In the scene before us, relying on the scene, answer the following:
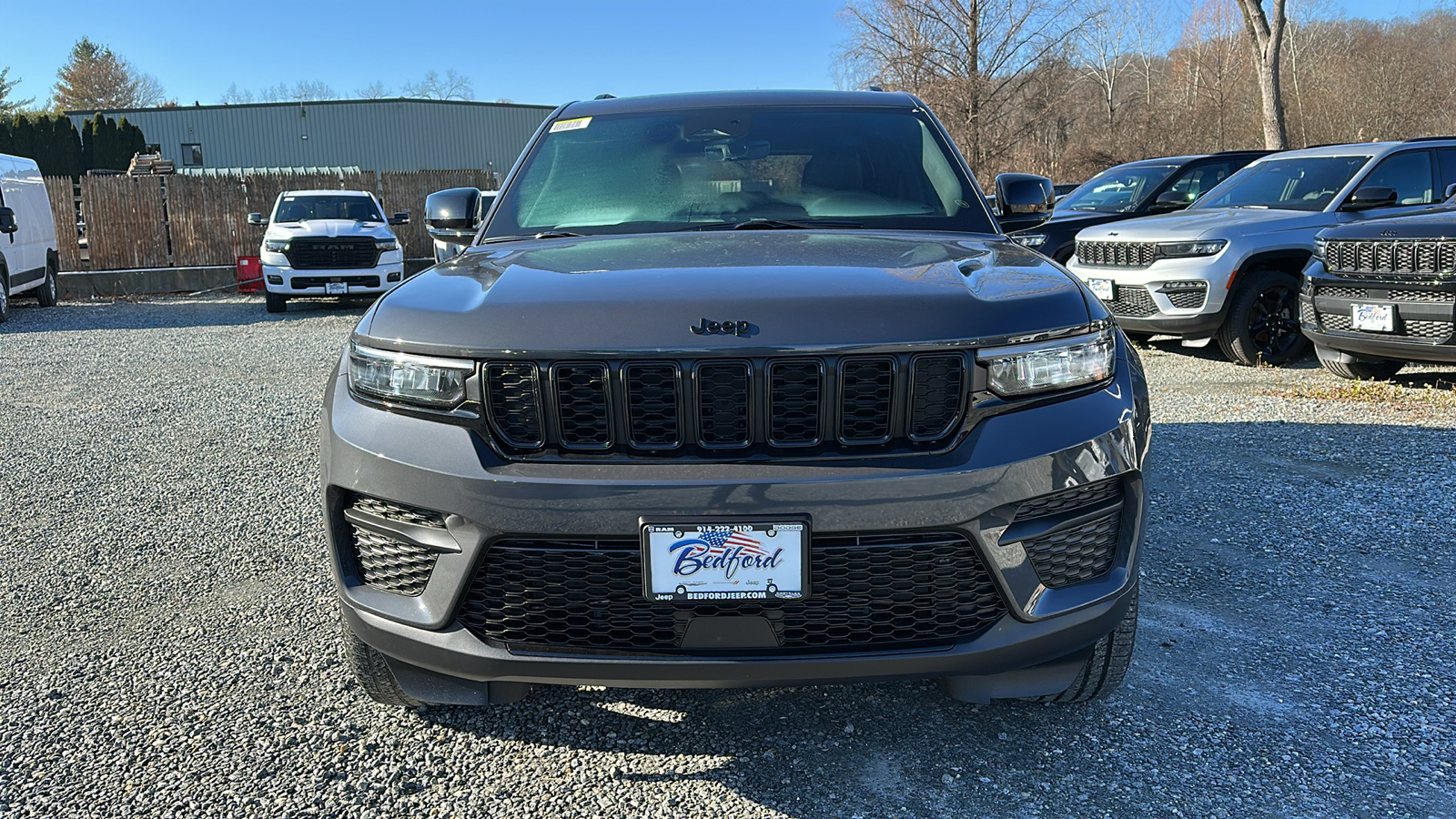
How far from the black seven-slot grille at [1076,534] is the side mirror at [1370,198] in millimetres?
7679

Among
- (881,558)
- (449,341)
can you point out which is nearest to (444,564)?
(449,341)

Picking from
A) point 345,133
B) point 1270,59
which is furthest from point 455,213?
point 345,133

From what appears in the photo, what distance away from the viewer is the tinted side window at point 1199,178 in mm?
11688

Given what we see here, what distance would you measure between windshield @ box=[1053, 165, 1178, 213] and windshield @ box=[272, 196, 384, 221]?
10.2 meters

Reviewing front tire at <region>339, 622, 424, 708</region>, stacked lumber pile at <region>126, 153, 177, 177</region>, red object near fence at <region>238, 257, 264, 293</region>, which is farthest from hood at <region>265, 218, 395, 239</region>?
stacked lumber pile at <region>126, 153, 177, 177</region>

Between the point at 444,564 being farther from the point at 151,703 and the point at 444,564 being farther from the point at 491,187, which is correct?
the point at 491,187

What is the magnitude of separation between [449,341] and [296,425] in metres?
5.09

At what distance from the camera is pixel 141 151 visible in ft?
136

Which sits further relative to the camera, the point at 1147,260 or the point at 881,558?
the point at 1147,260

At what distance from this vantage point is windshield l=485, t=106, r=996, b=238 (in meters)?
3.30

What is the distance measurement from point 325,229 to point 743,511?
14583 mm

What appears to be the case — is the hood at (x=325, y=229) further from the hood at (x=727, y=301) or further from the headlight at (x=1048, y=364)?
the headlight at (x=1048, y=364)

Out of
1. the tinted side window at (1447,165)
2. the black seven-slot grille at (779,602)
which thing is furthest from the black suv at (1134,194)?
the black seven-slot grille at (779,602)

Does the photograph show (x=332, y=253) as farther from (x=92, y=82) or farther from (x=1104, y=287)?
(x=92, y=82)
